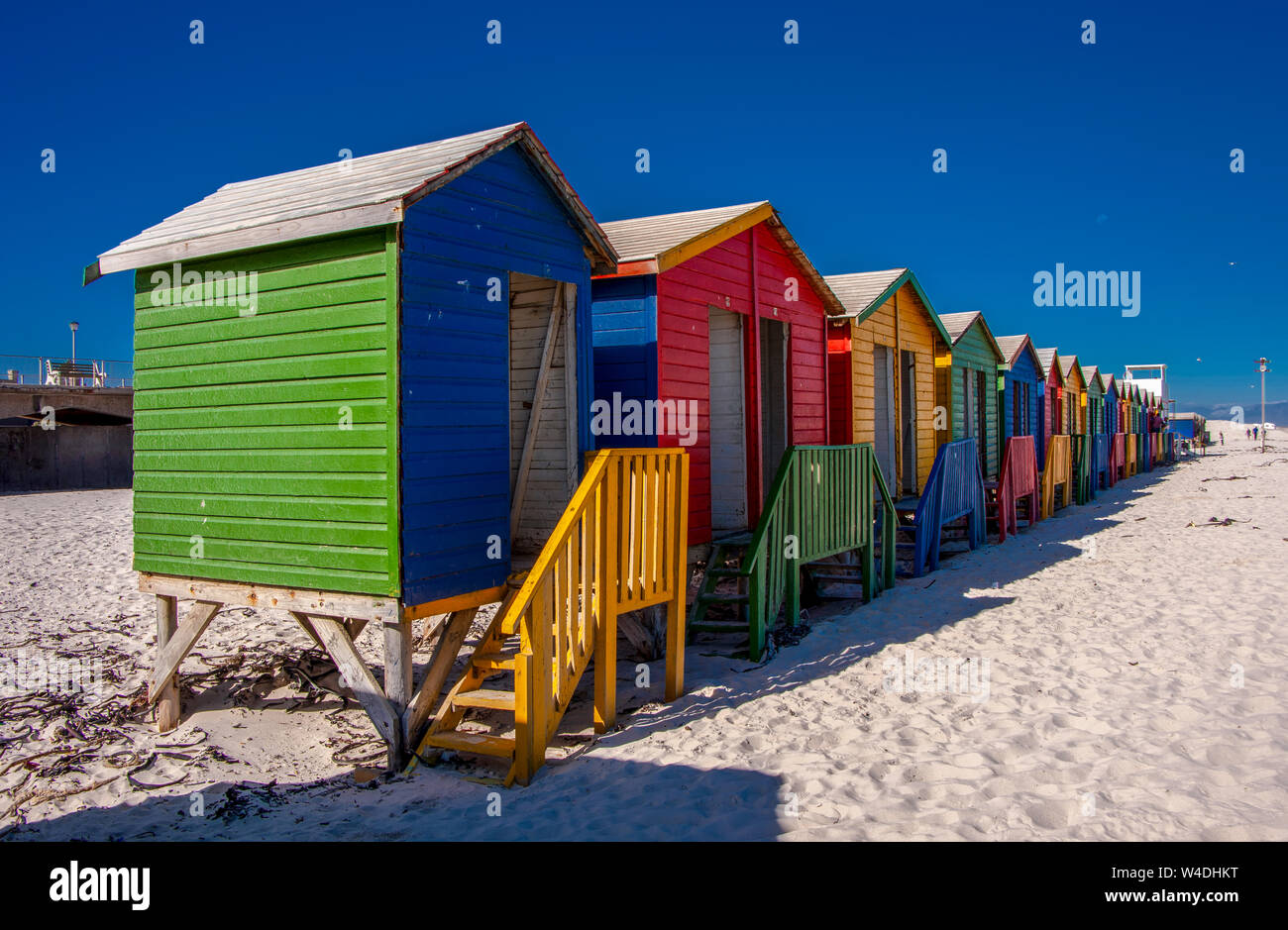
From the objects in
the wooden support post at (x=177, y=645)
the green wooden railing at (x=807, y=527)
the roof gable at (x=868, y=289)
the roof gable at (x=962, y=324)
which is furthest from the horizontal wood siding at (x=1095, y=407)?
the wooden support post at (x=177, y=645)

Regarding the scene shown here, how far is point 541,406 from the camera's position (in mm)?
7418

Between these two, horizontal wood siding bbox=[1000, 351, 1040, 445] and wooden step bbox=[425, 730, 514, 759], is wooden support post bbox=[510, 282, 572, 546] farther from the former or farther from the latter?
horizontal wood siding bbox=[1000, 351, 1040, 445]

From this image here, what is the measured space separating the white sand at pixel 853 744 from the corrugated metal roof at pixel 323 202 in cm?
341

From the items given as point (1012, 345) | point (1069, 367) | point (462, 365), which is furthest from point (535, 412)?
point (1069, 367)

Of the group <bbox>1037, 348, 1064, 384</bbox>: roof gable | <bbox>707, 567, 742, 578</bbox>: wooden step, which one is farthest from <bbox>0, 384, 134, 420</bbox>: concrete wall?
<bbox>1037, 348, 1064, 384</bbox>: roof gable

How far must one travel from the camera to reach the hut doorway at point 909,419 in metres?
14.9

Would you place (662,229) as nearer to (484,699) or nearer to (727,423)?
(727,423)

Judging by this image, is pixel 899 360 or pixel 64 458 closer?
pixel 899 360

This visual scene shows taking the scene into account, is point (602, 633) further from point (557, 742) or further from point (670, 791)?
point (670, 791)

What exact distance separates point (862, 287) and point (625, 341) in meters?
6.33

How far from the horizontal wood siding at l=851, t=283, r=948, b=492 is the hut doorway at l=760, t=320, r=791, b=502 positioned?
78.7 inches

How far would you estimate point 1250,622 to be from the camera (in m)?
7.83

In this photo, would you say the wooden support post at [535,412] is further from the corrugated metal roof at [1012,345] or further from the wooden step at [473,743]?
the corrugated metal roof at [1012,345]
